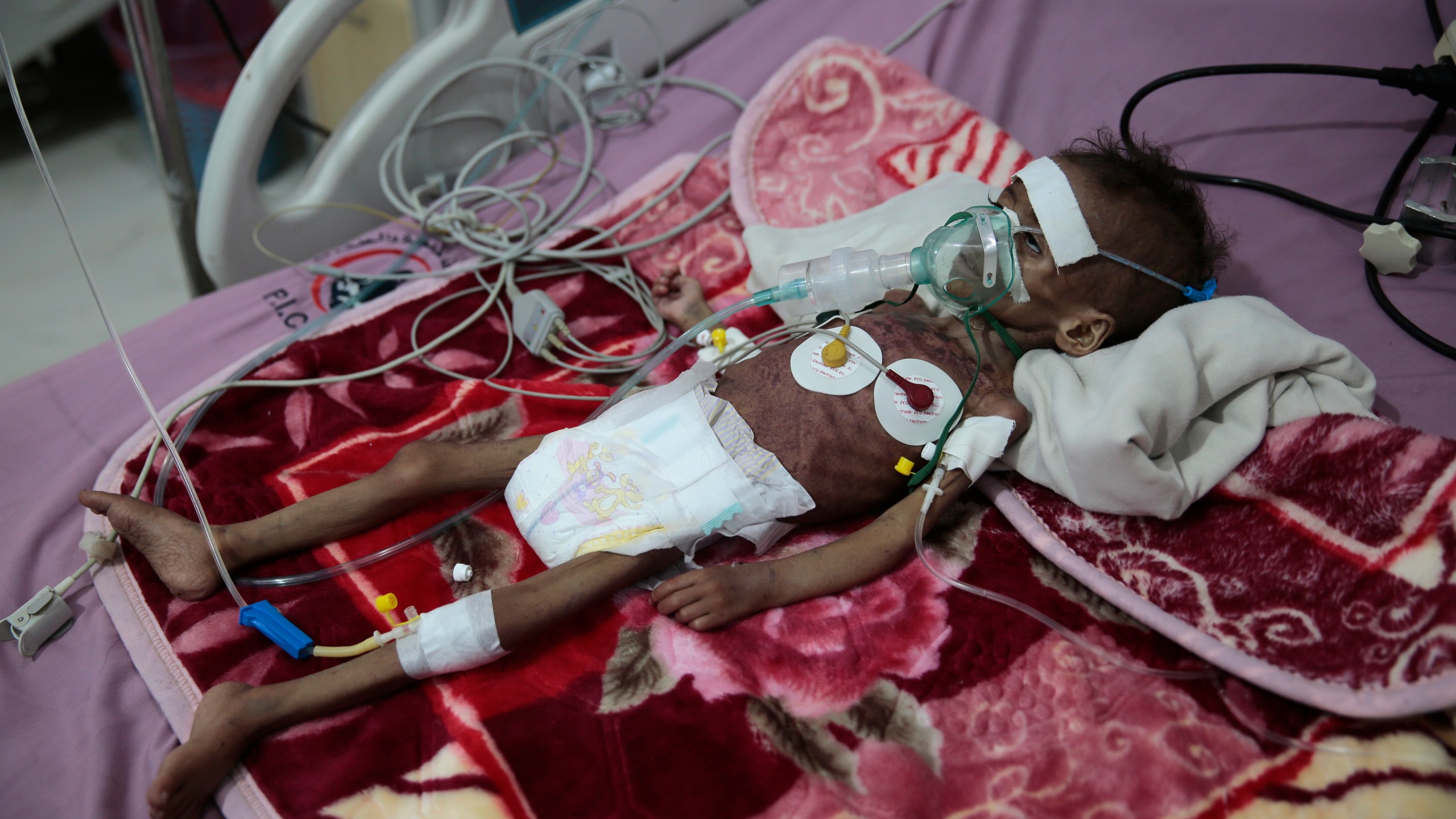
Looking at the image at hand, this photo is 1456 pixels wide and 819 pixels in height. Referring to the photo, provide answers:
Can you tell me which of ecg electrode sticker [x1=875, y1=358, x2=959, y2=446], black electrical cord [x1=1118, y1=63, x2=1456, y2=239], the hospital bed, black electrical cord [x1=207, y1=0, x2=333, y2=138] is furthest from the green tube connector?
black electrical cord [x1=207, y1=0, x2=333, y2=138]

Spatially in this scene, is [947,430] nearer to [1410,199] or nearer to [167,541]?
[1410,199]

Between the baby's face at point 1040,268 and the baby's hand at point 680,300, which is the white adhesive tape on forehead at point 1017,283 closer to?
the baby's face at point 1040,268

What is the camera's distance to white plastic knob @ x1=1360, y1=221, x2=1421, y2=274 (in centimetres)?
136

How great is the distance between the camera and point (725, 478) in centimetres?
120

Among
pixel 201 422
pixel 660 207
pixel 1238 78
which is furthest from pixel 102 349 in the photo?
pixel 1238 78

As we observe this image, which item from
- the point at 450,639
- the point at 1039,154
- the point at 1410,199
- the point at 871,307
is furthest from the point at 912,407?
the point at 1410,199

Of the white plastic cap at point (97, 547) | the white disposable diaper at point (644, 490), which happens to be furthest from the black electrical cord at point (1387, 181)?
the white plastic cap at point (97, 547)

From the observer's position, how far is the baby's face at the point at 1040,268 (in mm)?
1236

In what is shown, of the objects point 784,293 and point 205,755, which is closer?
point 205,755

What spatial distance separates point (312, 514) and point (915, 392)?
88cm

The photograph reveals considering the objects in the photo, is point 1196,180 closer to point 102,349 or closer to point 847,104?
point 847,104

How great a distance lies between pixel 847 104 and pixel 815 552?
1.06 meters

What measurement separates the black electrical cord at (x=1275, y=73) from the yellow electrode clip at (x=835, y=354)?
567 millimetres

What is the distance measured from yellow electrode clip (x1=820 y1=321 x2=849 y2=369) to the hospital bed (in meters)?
0.73
